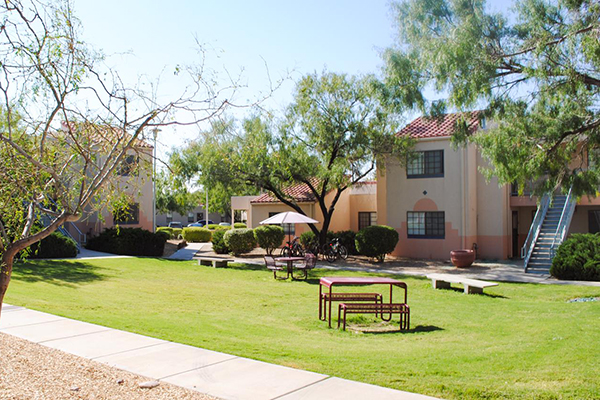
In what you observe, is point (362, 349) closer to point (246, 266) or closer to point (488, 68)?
point (488, 68)

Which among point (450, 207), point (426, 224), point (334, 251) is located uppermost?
point (450, 207)

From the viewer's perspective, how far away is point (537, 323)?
1056 centimetres

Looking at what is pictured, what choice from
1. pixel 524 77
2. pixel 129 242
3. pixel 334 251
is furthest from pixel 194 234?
pixel 524 77

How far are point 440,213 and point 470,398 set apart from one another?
72.7 ft

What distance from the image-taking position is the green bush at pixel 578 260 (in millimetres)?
18156

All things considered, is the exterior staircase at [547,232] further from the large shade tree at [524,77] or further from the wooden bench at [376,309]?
the wooden bench at [376,309]

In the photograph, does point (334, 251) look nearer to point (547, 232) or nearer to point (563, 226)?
point (547, 232)

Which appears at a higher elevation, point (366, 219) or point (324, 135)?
point (324, 135)

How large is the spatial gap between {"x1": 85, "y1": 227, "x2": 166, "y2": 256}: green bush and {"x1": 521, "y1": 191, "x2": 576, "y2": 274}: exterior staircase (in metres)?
18.0

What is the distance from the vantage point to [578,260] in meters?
18.5

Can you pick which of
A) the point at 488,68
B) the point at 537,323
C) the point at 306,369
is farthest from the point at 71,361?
the point at 488,68

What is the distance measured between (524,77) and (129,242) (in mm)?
20424

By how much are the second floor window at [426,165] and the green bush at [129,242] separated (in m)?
13.7

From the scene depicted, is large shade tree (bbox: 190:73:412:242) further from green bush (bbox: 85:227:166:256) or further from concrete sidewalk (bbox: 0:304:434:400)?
concrete sidewalk (bbox: 0:304:434:400)
